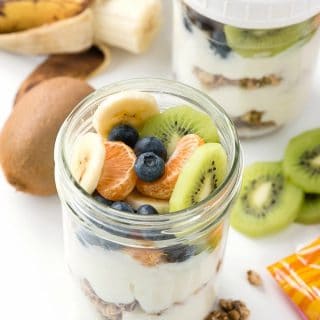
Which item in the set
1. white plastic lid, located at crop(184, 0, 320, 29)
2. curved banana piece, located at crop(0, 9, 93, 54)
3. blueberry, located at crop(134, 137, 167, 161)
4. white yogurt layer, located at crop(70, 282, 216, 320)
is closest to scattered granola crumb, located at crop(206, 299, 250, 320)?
white yogurt layer, located at crop(70, 282, 216, 320)

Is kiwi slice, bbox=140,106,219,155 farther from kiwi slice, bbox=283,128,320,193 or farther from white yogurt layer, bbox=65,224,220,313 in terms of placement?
kiwi slice, bbox=283,128,320,193

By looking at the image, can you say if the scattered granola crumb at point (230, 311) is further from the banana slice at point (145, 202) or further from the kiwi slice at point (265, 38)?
the kiwi slice at point (265, 38)

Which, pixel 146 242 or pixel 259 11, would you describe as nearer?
pixel 146 242

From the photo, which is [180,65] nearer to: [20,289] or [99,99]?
[99,99]

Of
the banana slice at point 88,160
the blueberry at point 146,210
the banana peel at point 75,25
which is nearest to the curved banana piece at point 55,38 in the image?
the banana peel at point 75,25

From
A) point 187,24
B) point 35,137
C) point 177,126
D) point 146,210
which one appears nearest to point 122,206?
point 146,210

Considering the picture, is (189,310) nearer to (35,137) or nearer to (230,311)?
(230,311)
